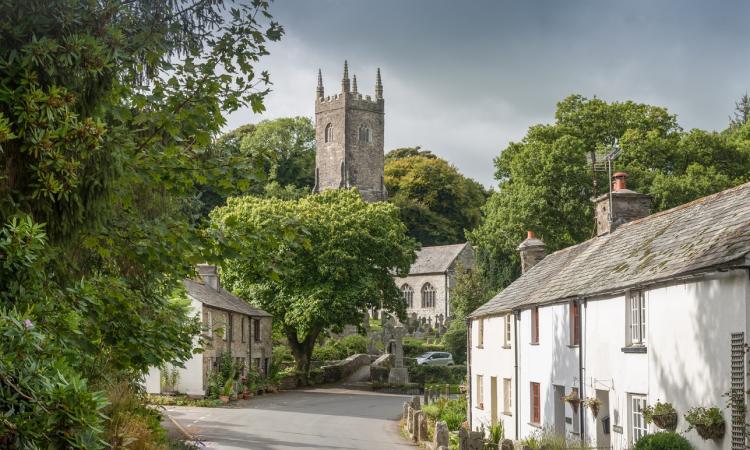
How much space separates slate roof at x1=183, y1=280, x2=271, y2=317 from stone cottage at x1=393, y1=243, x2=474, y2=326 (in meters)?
41.7

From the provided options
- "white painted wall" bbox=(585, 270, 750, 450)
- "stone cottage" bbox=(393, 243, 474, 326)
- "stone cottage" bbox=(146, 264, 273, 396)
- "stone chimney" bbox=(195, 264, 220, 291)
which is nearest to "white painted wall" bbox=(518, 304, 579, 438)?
"white painted wall" bbox=(585, 270, 750, 450)

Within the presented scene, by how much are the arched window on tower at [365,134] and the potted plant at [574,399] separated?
272 ft

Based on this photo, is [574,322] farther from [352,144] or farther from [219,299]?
[352,144]

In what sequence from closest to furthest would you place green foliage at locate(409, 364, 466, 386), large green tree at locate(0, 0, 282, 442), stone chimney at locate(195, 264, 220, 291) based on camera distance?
large green tree at locate(0, 0, 282, 442) < stone chimney at locate(195, 264, 220, 291) < green foliage at locate(409, 364, 466, 386)

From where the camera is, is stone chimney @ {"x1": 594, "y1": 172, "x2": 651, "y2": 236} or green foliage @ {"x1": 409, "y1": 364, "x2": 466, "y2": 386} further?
green foliage @ {"x1": 409, "y1": 364, "x2": 466, "y2": 386}

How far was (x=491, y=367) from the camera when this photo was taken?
31.0 metres

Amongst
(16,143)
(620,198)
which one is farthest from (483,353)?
(16,143)

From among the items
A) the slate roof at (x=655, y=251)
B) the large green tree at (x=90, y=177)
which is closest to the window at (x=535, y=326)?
the slate roof at (x=655, y=251)

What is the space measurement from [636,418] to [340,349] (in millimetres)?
51173

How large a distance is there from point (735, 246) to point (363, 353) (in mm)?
55094

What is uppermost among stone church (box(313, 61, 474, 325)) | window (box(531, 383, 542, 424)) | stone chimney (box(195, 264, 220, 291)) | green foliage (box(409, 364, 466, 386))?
stone church (box(313, 61, 474, 325))

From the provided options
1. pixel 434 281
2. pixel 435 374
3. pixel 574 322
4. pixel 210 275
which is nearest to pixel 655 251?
pixel 574 322

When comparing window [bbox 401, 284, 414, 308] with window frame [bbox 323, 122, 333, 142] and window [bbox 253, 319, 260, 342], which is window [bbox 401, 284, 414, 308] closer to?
window frame [bbox 323, 122, 333, 142]

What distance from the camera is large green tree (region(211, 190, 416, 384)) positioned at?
5369 centimetres
